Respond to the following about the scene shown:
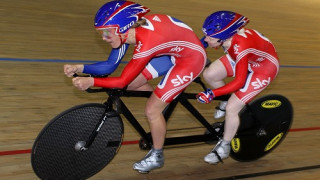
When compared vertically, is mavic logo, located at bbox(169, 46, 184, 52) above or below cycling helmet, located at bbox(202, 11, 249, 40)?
below

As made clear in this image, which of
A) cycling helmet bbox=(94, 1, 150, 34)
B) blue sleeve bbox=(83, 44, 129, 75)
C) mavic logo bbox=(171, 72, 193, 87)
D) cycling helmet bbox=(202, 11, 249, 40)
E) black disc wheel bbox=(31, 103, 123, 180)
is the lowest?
black disc wheel bbox=(31, 103, 123, 180)

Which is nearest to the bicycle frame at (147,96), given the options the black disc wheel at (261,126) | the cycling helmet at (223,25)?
the black disc wheel at (261,126)

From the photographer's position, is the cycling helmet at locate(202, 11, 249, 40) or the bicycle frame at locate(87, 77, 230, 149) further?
the cycling helmet at locate(202, 11, 249, 40)

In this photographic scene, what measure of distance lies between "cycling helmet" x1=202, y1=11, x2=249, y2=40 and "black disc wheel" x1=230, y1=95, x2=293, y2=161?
0.66m

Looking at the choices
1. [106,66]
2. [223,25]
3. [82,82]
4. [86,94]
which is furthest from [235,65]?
[86,94]

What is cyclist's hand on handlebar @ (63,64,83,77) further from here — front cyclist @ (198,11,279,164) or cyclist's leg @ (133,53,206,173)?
front cyclist @ (198,11,279,164)

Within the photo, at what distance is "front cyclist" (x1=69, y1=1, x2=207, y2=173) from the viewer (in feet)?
7.70

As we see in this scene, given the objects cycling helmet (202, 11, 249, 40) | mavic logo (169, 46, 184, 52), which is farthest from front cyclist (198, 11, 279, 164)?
mavic logo (169, 46, 184, 52)

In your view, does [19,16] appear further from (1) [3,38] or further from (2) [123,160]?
(2) [123,160]

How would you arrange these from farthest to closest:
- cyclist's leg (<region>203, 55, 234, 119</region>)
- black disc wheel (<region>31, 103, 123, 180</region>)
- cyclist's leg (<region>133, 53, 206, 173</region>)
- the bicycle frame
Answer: cyclist's leg (<region>203, 55, 234, 119</region>), cyclist's leg (<region>133, 53, 206, 173</region>), the bicycle frame, black disc wheel (<region>31, 103, 123, 180</region>)

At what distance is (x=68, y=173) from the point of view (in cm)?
→ 262

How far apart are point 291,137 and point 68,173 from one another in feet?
7.33

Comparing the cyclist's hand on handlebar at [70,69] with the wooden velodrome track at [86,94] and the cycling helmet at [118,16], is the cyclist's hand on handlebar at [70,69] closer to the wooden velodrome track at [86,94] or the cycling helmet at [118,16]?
the cycling helmet at [118,16]

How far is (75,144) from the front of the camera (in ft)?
8.35
